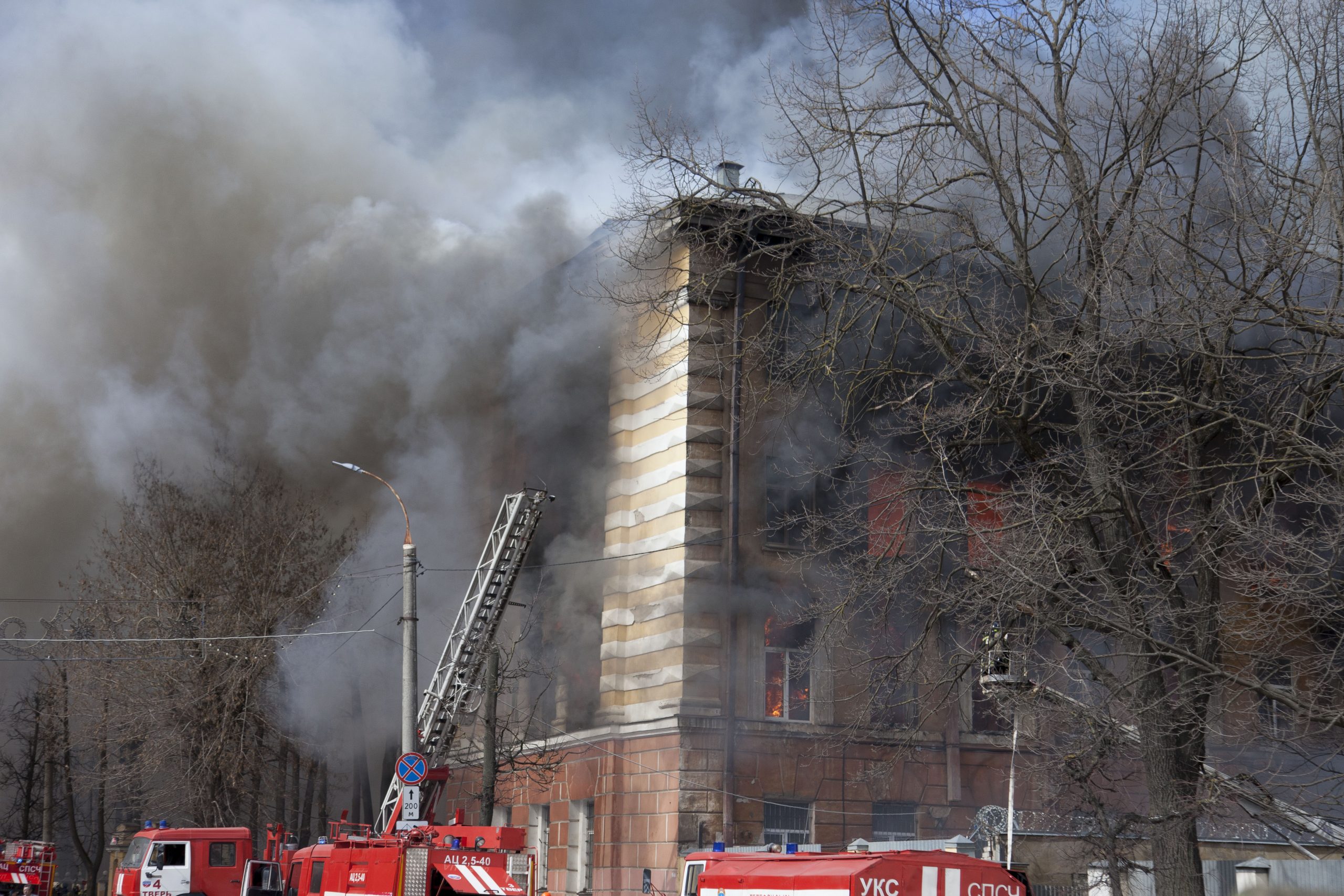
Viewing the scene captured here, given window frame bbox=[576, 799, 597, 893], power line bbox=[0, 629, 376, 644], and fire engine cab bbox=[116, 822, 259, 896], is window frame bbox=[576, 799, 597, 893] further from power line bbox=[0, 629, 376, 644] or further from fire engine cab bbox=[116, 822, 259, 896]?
power line bbox=[0, 629, 376, 644]

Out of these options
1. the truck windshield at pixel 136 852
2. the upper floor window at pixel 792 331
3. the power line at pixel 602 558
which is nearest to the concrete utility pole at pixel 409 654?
the power line at pixel 602 558

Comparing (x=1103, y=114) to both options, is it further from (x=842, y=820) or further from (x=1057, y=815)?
(x=842, y=820)

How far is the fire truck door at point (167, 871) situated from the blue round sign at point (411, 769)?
268 inches

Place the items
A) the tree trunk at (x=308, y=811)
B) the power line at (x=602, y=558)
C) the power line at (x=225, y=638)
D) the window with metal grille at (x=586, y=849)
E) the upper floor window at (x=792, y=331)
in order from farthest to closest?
the tree trunk at (x=308, y=811), the power line at (x=225, y=638), the window with metal grille at (x=586, y=849), the power line at (x=602, y=558), the upper floor window at (x=792, y=331)

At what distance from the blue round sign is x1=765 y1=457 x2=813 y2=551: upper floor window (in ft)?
26.4

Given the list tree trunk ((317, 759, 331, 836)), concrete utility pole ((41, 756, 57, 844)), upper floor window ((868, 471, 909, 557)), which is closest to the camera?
upper floor window ((868, 471, 909, 557))

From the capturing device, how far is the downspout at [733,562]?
802 inches

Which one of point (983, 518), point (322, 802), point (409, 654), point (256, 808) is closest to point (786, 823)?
point (983, 518)

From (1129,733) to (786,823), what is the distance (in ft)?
24.4

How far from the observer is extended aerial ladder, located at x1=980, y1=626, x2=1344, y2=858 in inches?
505

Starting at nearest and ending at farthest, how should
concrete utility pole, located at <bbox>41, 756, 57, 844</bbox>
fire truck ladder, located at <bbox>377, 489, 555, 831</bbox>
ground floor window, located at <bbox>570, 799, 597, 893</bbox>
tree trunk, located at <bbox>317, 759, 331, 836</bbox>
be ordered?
fire truck ladder, located at <bbox>377, 489, 555, 831</bbox>
ground floor window, located at <bbox>570, 799, 597, 893</bbox>
tree trunk, located at <bbox>317, 759, 331, 836</bbox>
concrete utility pole, located at <bbox>41, 756, 57, 844</bbox>

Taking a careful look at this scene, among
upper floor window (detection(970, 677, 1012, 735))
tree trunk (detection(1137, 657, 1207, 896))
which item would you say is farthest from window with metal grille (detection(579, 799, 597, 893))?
tree trunk (detection(1137, 657, 1207, 896))

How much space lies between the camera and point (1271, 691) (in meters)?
12.1

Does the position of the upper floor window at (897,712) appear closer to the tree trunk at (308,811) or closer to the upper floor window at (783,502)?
the upper floor window at (783,502)
